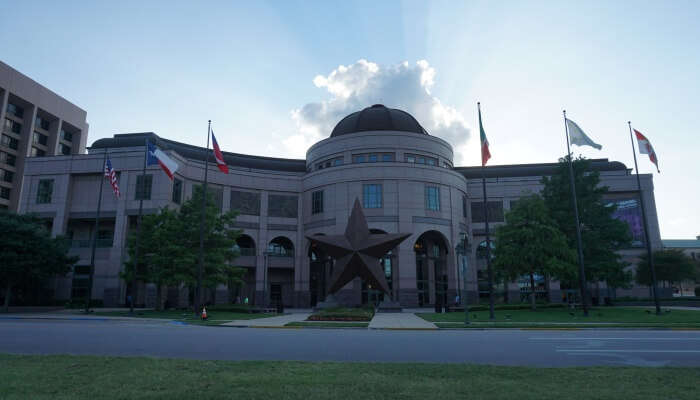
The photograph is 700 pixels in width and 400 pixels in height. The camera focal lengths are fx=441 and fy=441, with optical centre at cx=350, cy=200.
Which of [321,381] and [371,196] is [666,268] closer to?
[371,196]

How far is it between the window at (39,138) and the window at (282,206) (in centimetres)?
5013

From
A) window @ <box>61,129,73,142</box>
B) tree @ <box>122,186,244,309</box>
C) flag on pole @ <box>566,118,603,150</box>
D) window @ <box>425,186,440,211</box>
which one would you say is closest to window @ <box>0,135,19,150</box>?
window @ <box>61,129,73,142</box>

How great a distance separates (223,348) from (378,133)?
4602cm

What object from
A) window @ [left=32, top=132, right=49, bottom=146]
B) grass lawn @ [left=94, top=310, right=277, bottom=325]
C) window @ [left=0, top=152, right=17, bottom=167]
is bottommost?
grass lawn @ [left=94, top=310, right=277, bottom=325]

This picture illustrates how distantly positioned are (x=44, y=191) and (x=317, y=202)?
31.6 metres

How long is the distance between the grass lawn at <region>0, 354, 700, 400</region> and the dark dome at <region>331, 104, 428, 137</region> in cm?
5123

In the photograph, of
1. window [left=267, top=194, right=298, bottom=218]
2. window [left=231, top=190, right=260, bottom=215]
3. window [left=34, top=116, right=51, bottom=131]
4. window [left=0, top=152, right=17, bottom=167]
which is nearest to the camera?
window [left=231, top=190, right=260, bottom=215]

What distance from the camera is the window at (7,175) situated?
238ft

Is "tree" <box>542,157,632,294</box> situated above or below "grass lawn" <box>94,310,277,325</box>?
above

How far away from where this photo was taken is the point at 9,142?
73.8 m

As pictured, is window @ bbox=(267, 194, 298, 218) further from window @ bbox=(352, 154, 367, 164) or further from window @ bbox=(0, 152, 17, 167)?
window @ bbox=(0, 152, 17, 167)

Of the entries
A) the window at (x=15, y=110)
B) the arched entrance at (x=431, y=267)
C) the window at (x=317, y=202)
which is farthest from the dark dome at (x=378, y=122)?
the window at (x=15, y=110)

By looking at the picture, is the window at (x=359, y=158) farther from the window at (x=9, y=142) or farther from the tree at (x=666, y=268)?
the window at (x=9, y=142)

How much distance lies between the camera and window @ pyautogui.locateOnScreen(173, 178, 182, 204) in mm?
51156
